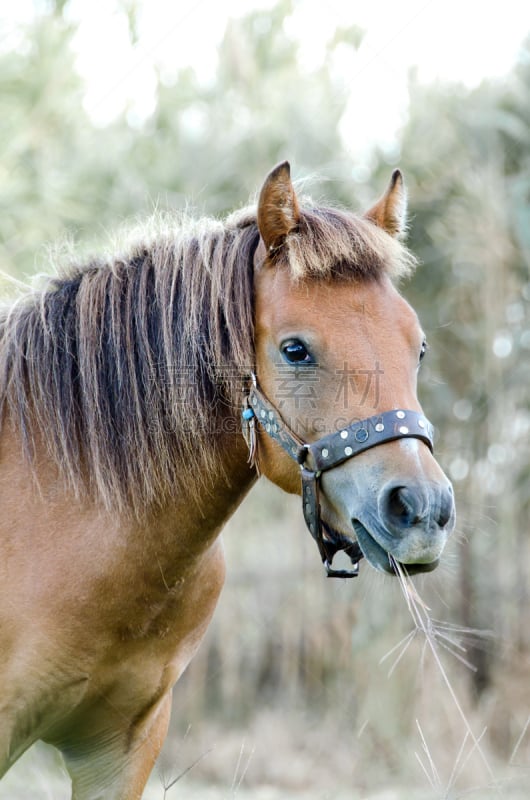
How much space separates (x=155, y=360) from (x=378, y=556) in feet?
3.44

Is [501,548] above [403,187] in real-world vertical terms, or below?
below

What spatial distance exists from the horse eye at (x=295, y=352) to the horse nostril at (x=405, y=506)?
0.52 m

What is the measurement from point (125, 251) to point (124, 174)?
6343mm

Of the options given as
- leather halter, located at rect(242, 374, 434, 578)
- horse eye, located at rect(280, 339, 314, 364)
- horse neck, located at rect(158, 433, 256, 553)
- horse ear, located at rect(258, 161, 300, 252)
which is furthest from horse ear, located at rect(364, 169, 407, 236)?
horse neck, located at rect(158, 433, 256, 553)

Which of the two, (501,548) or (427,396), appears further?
(427,396)

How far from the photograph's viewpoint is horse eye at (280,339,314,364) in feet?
8.96

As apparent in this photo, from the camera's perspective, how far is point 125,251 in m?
3.30

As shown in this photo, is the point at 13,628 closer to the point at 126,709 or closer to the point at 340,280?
the point at 126,709

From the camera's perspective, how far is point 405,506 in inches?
96.3

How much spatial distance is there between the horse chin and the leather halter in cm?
18

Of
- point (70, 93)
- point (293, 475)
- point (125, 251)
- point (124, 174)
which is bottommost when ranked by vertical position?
point (293, 475)

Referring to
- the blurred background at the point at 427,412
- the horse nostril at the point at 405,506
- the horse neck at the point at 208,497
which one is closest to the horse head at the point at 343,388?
the horse nostril at the point at 405,506

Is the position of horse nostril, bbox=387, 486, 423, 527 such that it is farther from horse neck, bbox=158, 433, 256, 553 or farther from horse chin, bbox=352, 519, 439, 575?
horse neck, bbox=158, 433, 256, 553

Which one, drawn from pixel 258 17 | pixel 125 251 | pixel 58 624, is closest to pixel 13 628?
pixel 58 624
